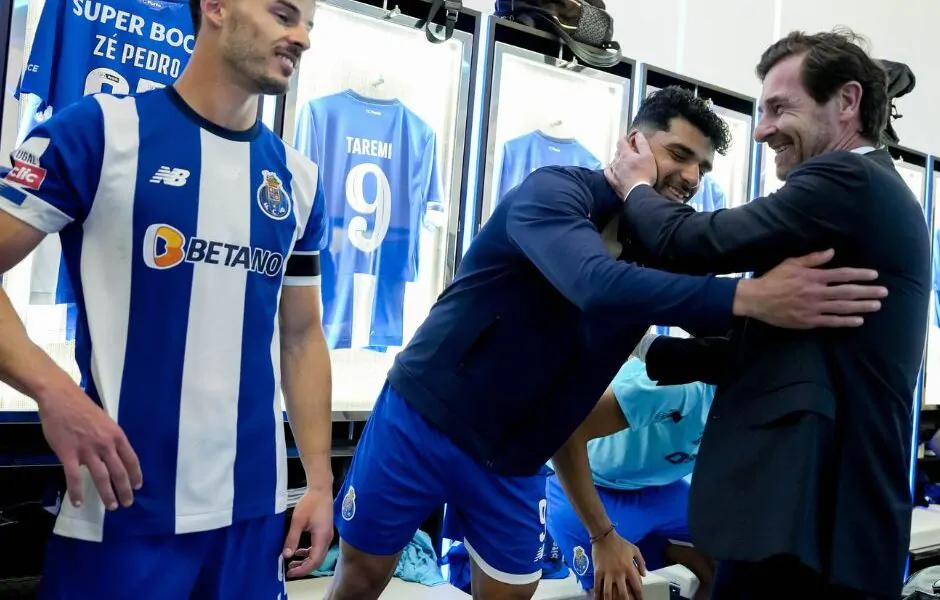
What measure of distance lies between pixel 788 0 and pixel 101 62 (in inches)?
180

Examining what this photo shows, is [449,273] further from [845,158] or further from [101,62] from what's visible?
[845,158]

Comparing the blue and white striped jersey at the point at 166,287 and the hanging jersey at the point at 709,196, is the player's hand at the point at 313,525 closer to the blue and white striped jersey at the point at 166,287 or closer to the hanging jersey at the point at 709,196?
the blue and white striped jersey at the point at 166,287

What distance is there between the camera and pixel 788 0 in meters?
5.33

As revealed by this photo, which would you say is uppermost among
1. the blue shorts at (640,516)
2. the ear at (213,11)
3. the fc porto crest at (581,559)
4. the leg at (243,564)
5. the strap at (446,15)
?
the strap at (446,15)

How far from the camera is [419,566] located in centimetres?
274

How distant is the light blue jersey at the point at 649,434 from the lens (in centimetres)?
238

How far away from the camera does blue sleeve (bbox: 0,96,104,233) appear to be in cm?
95

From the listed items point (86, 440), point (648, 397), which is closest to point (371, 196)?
point (648, 397)

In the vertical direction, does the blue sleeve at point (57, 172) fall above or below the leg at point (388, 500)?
above

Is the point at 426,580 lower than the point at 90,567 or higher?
lower

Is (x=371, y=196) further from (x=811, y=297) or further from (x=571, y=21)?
(x=811, y=297)

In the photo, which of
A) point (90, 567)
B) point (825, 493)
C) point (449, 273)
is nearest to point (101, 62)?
point (449, 273)

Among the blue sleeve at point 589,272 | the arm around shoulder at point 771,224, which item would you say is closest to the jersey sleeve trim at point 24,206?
the blue sleeve at point 589,272

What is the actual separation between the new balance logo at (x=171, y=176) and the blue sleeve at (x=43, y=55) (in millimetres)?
1512
